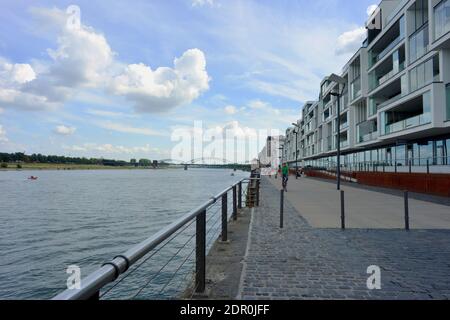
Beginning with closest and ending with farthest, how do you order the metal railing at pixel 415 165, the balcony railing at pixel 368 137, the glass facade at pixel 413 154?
the metal railing at pixel 415 165 → the glass facade at pixel 413 154 → the balcony railing at pixel 368 137

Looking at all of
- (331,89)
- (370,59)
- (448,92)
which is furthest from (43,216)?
(331,89)

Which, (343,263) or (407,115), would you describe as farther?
(407,115)

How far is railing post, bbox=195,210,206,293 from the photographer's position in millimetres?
4184

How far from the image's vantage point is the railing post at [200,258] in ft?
13.7

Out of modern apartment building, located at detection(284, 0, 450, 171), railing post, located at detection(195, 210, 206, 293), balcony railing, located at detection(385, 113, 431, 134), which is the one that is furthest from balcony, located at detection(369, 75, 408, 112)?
railing post, located at detection(195, 210, 206, 293)

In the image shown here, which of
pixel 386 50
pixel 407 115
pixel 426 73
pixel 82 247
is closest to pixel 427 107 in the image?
pixel 426 73

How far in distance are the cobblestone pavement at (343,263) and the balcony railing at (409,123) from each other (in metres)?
18.1

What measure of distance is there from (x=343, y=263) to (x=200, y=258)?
2467mm

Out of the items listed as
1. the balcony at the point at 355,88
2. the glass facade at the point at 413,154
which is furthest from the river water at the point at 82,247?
the balcony at the point at 355,88

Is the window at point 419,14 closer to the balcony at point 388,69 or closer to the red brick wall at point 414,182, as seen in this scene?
the balcony at point 388,69

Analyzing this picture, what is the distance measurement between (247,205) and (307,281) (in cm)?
950

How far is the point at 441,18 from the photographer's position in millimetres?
21625

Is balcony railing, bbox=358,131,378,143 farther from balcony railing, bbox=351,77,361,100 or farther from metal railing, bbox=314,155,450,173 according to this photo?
balcony railing, bbox=351,77,361,100

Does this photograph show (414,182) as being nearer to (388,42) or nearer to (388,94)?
(388,94)
